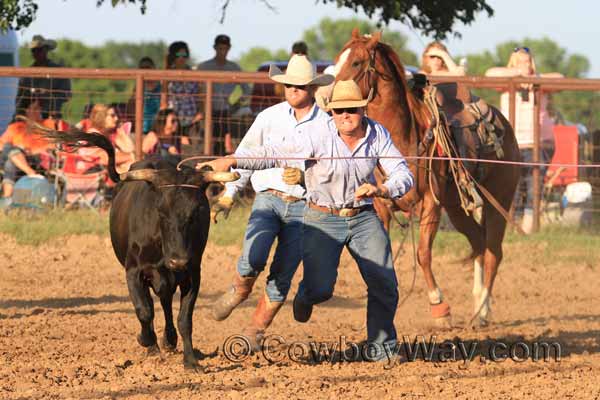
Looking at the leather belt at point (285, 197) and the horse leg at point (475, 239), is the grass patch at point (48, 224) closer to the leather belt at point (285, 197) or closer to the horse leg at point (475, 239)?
the horse leg at point (475, 239)

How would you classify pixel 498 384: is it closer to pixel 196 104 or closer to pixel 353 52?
pixel 353 52

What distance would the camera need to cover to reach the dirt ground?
22.2 ft

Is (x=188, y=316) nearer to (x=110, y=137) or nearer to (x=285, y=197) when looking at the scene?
(x=285, y=197)

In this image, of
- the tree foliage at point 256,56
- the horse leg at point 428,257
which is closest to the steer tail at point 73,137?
the horse leg at point 428,257

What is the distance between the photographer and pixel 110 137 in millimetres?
14281

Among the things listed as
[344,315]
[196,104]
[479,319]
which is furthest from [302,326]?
[196,104]

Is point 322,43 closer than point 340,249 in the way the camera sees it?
No

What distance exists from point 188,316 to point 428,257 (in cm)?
291

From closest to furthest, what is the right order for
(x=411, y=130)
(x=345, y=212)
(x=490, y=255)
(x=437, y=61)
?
(x=345, y=212) → (x=411, y=130) → (x=490, y=255) → (x=437, y=61)

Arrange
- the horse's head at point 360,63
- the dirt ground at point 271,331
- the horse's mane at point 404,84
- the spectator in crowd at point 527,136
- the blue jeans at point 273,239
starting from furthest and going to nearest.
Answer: the spectator in crowd at point 527,136 < the horse's mane at point 404,84 < the horse's head at point 360,63 < the blue jeans at point 273,239 < the dirt ground at point 271,331

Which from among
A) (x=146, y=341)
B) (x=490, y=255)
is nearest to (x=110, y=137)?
(x=490, y=255)

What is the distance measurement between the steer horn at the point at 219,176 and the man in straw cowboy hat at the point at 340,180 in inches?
7.1

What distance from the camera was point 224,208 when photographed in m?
7.77

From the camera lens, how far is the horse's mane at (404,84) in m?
9.66
